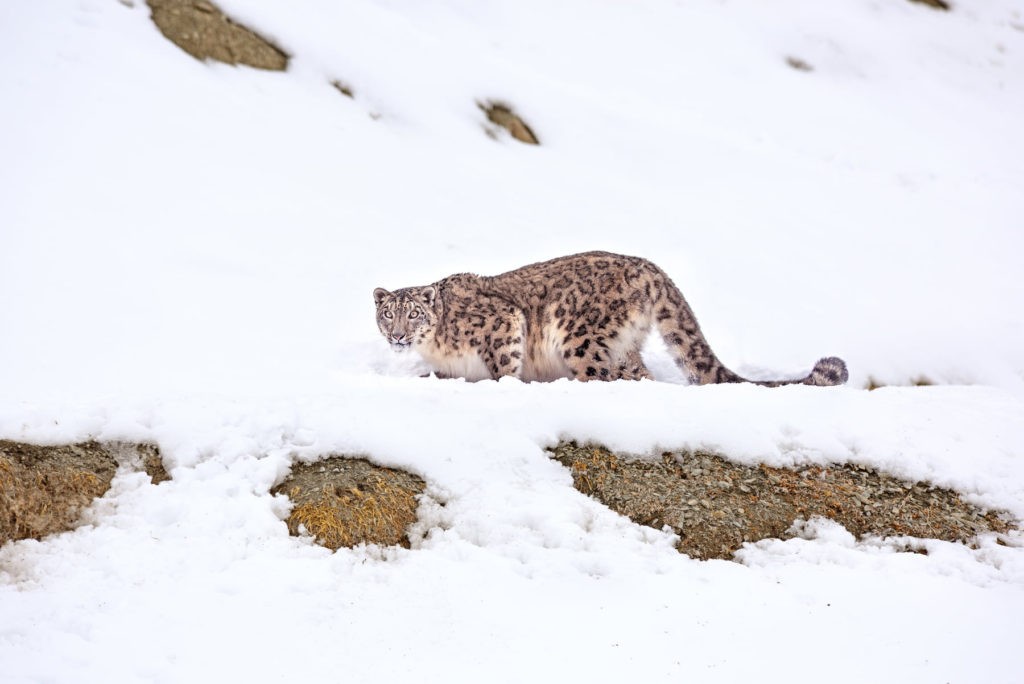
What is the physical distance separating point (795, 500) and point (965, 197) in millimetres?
19616

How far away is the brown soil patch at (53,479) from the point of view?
6.46 m

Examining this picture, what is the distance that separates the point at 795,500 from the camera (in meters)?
7.84

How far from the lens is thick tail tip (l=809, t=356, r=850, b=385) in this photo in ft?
Result: 35.1

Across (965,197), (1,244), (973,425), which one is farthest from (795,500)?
(965,197)

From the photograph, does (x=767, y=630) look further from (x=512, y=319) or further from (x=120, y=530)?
(x=512, y=319)

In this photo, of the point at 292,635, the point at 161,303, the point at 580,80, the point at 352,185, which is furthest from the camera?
the point at 580,80

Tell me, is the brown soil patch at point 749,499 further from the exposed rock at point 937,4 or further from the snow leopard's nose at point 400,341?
the exposed rock at point 937,4

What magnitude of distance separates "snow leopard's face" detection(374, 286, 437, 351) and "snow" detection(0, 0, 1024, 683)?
32.3 inches

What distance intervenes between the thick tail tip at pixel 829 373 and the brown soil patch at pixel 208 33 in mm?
16435

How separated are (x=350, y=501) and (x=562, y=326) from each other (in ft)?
15.7

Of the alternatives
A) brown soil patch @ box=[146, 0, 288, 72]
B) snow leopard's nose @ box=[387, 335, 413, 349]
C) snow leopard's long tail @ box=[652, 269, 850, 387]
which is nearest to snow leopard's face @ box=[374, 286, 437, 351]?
snow leopard's nose @ box=[387, 335, 413, 349]

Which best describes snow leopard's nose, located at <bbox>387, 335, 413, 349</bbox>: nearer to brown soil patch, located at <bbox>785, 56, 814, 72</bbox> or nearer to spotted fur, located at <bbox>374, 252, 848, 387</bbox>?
spotted fur, located at <bbox>374, 252, 848, 387</bbox>

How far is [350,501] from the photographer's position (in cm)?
716

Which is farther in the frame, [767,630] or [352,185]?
[352,185]
